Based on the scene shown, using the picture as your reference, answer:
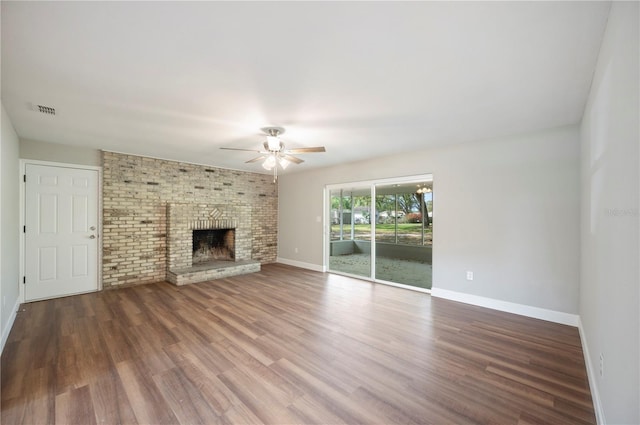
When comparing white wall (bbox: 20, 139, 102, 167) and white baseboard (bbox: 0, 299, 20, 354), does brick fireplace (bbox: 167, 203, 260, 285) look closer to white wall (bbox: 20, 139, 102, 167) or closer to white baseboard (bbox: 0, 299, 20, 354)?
white wall (bbox: 20, 139, 102, 167)

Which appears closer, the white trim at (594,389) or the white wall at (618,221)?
the white wall at (618,221)

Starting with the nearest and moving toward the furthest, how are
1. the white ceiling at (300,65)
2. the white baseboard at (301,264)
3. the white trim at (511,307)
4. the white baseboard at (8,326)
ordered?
the white ceiling at (300,65)
the white baseboard at (8,326)
the white trim at (511,307)
the white baseboard at (301,264)

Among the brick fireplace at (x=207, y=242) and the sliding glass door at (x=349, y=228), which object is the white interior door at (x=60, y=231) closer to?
the brick fireplace at (x=207, y=242)

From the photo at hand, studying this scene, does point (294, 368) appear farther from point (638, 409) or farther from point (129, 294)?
point (129, 294)

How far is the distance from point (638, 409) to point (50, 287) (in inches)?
256

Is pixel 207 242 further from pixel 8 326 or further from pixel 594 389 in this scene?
pixel 594 389

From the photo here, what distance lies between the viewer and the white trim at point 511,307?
332cm

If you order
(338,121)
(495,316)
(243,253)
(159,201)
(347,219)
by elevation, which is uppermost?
(338,121)

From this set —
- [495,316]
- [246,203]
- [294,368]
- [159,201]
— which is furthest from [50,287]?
[495,316]

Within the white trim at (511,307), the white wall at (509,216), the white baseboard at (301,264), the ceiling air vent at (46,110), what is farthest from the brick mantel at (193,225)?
the white trim at (511,307)

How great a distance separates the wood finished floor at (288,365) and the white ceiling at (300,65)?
2.50m

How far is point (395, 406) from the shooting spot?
6.25 ft

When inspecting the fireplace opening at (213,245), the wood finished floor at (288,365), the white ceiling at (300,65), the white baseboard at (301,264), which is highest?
the white ceiling at (300,65)

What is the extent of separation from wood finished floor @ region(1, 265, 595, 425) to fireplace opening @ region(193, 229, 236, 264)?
91.2 inches
